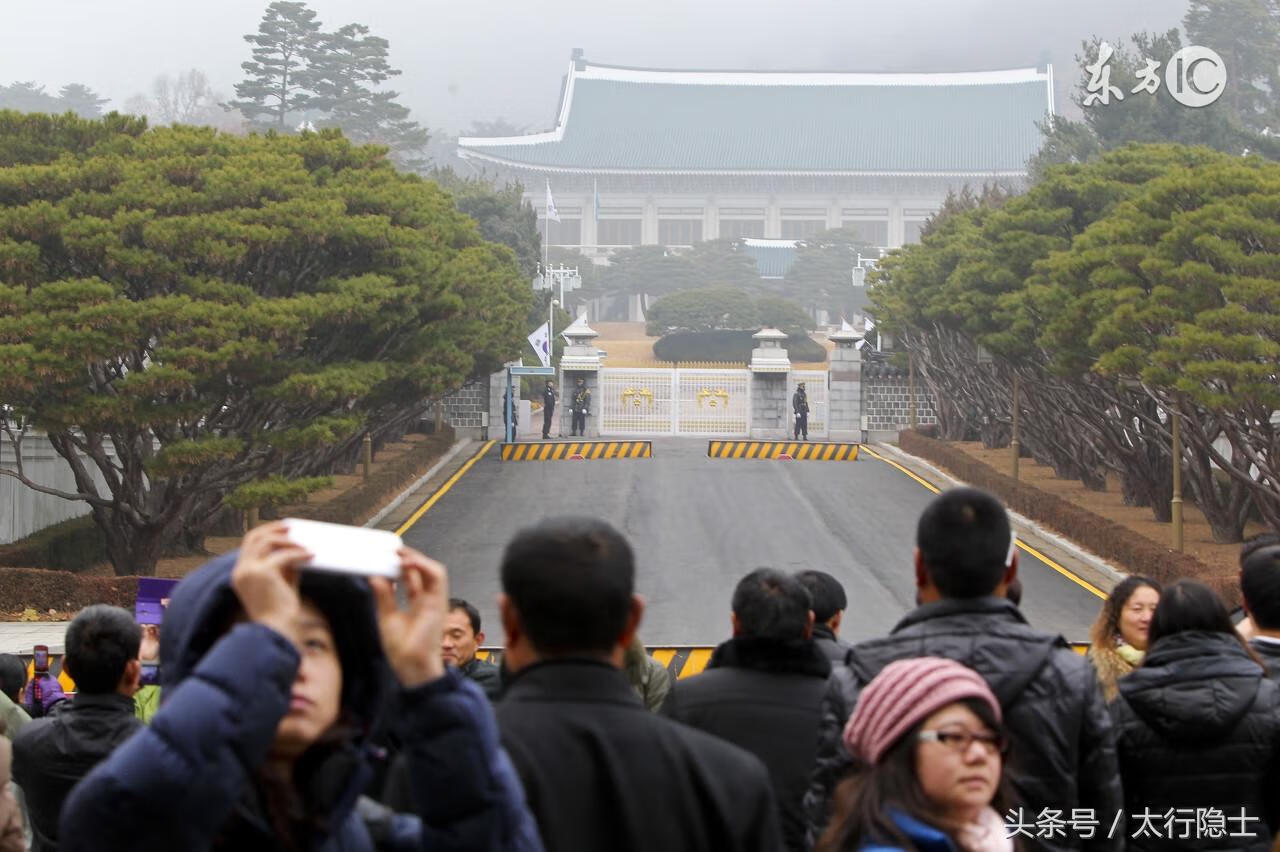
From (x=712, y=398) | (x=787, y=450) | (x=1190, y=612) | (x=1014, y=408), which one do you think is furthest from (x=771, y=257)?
(x=1190, y=612)

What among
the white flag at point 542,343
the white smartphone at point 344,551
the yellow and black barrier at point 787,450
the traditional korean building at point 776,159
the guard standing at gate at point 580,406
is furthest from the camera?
the traditional korean building at point 776,159

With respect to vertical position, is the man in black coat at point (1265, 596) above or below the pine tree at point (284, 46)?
below

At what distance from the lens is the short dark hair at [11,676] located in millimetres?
7926

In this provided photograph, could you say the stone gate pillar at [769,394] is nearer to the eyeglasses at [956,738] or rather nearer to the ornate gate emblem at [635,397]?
the ornate gate emblem at [635,397]

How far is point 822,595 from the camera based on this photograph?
6914 mm

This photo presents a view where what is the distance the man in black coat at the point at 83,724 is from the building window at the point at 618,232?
85.8m

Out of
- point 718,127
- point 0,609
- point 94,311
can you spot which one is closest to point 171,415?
point 94,311

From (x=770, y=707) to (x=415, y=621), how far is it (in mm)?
2744

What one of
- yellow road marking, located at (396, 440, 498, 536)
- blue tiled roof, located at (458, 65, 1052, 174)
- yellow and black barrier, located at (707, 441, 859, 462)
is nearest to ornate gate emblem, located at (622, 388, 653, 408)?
yellow road marking, located at (396, 440, 498, 536)

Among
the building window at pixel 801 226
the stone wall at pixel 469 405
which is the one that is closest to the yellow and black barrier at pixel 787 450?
the stone wall at pixel 469 405

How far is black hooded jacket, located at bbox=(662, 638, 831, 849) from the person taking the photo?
5426 mm

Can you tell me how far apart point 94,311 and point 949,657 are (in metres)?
18.6

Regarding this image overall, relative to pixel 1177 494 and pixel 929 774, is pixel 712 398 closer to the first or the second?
pixel 1177 494

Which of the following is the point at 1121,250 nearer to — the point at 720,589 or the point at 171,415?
the point at 720,589
